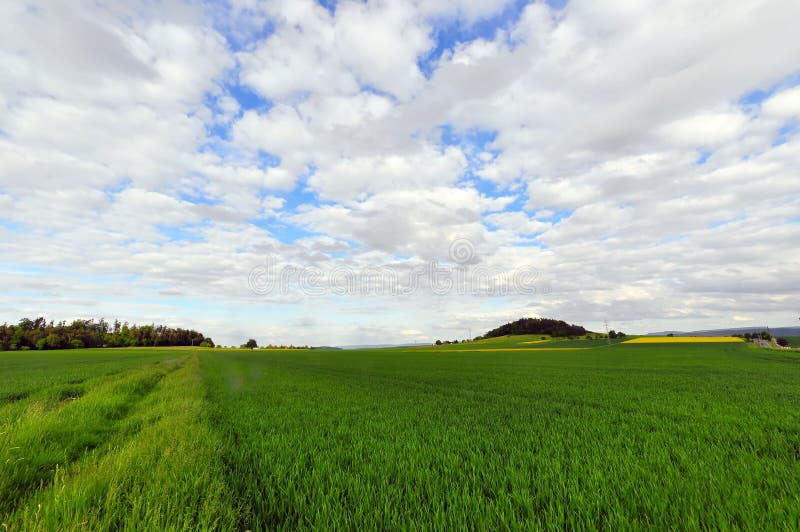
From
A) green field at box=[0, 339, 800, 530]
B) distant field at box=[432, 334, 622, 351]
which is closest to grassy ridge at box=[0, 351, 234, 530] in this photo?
green field at box=[0, 339, 800, 530]

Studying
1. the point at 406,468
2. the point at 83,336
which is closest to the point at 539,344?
the point at 406,468

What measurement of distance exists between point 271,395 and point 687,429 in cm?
1357

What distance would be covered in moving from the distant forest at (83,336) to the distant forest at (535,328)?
474ft

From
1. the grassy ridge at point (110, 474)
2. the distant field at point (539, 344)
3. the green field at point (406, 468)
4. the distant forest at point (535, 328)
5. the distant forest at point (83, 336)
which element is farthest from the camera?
the distant forest at point (535, 328)

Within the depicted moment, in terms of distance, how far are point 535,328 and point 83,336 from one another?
18561 cm

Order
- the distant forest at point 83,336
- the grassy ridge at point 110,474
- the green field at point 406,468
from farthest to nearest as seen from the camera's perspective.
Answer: the distant forest at point 83,336, the green field at point 406,468, the grassy ridge at point 110,474

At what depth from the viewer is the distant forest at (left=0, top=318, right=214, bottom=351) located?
113562 mm

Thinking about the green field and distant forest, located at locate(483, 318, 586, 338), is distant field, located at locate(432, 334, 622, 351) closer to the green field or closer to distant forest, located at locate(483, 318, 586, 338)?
distant forest, located at locate(483, 318, 586, 338)

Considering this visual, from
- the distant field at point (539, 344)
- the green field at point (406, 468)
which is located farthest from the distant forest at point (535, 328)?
the green field at point (406, 468)

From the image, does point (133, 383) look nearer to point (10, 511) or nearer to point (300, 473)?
point (10, 511)

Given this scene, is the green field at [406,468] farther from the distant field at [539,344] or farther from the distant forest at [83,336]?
the distant forest at [83,336]

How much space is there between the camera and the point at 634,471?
474cm

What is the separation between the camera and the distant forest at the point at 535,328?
464 ft

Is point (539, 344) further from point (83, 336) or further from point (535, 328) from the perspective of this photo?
point (83, 336)
